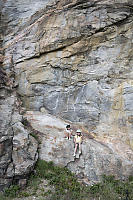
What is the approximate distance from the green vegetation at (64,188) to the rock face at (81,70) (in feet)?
3.86

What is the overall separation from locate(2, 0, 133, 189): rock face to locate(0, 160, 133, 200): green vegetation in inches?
46.3

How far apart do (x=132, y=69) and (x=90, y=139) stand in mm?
5582

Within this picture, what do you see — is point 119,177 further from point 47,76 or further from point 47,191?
point 47,76

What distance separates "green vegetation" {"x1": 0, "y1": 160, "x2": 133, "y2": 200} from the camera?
30.3 ft

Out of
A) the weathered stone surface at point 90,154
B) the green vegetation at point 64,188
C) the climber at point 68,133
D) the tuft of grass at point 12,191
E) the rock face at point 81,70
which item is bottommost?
the green vegetation at point 64,188

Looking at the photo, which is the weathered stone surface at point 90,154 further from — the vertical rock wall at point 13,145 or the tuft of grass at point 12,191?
the tuft of grass at point 12,191

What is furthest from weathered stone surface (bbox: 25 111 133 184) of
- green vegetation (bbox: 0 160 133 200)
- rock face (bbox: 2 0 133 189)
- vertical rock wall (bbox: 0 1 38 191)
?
vertical rock wall (bbox: 0 1 38 191)

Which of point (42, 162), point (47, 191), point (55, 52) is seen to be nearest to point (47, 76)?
point (55, 52)

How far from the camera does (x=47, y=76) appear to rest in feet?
48.5

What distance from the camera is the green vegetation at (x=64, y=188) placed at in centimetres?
923

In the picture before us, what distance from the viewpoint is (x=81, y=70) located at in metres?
14.4

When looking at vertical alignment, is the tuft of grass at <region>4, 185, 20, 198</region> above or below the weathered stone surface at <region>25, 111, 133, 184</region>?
below

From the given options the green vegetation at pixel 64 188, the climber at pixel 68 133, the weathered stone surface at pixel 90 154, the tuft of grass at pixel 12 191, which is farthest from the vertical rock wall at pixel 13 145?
the climber at pixel 68 133

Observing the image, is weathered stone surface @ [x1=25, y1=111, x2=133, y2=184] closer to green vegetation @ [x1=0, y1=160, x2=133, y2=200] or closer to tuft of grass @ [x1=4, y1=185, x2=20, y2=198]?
green vegetation @ [x1=0, y1=160, x2=133, y2=200]
